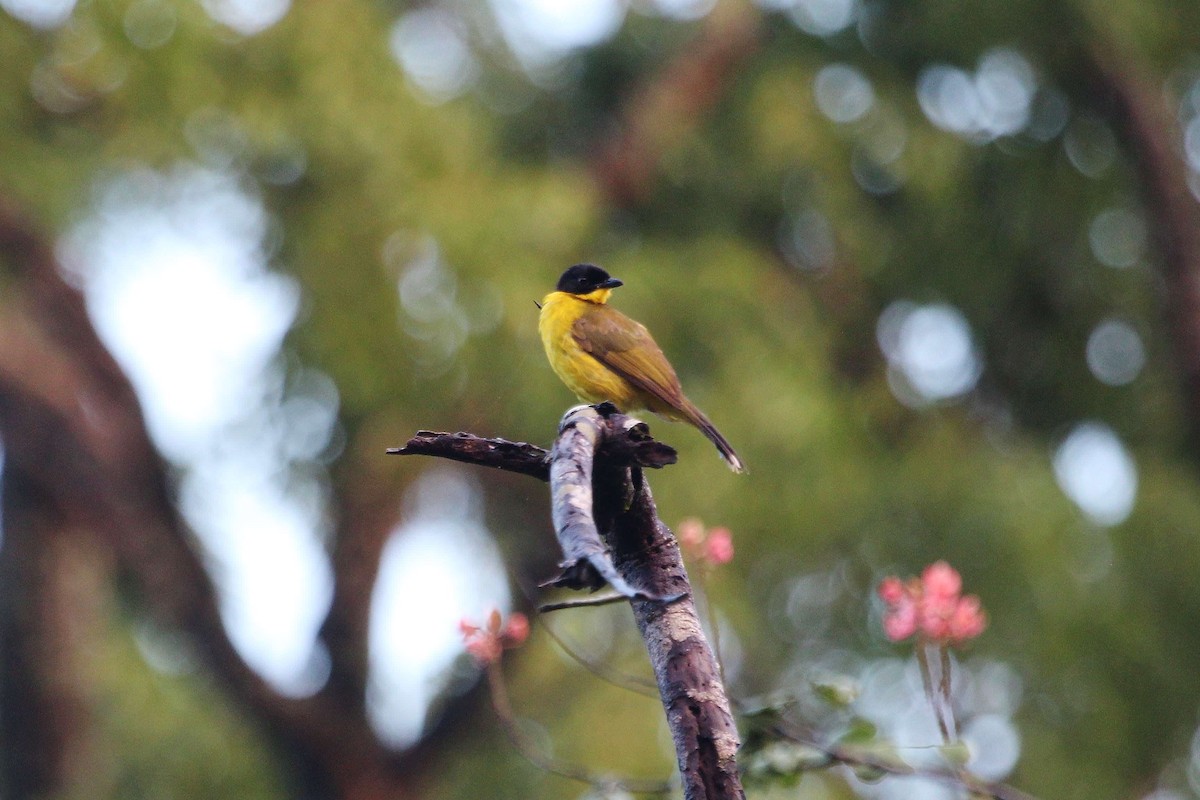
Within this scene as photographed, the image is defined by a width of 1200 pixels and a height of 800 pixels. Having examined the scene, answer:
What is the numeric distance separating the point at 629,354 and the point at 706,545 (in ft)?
5.77

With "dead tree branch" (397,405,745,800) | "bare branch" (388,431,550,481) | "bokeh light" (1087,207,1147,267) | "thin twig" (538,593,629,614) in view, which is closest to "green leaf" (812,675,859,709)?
"dead tree branch" (397,405,745,800)

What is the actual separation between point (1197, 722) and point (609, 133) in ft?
15.0

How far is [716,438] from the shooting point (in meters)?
3.57

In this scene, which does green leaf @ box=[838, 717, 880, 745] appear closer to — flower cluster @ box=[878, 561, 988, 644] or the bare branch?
flower cluster @ box=[878, 561, 988, 644]

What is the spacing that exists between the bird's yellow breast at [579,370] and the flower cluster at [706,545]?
65.7 inches

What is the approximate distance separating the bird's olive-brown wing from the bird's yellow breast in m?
0.02

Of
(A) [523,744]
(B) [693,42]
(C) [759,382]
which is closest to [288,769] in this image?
(C) [759,382]

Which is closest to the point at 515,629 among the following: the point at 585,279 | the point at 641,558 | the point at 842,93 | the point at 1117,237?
the point at 641,558

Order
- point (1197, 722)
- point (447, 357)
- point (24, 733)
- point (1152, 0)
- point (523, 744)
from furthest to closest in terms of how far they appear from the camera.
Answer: point (24, 733) < point (1152, 0) < point (1197, 722) < point (447, 357) < point (523, 744)

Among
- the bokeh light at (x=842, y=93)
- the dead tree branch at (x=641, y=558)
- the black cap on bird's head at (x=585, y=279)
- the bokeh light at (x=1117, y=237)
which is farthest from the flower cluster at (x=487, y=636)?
the bokeh light at (x=1117, y=237)

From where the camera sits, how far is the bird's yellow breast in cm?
409

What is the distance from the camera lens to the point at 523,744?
8.12ft

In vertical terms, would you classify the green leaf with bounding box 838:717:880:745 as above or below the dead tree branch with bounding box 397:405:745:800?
below

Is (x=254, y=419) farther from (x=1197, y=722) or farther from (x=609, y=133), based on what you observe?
(x=1197, y=722)
